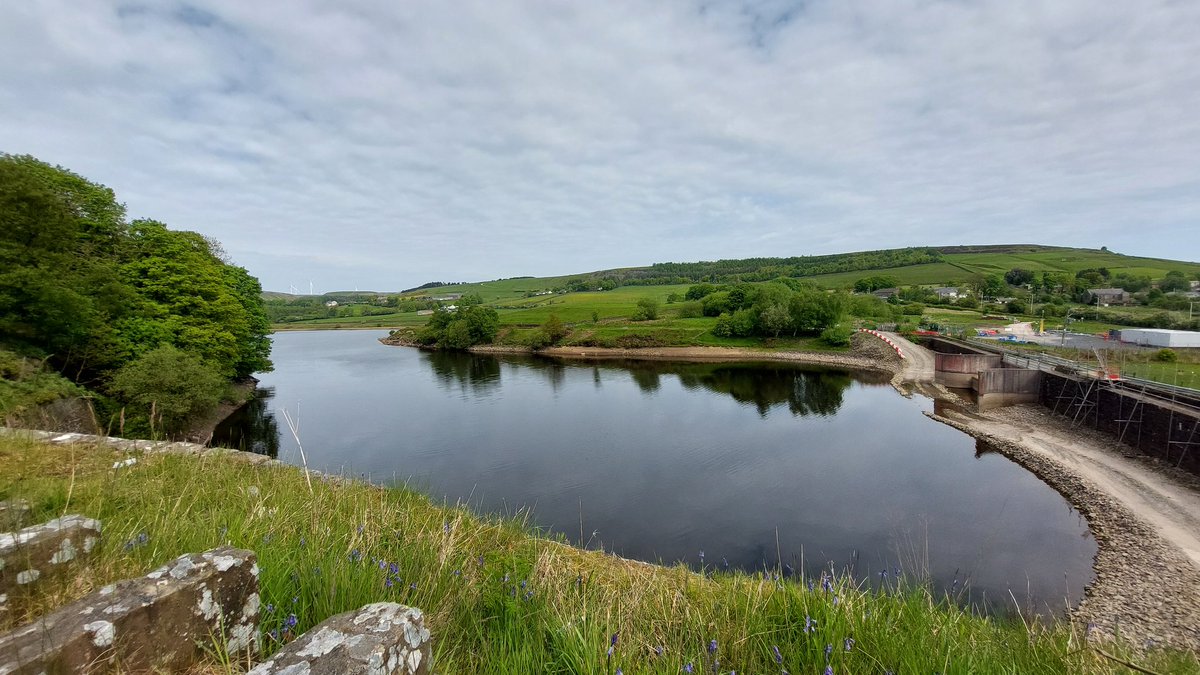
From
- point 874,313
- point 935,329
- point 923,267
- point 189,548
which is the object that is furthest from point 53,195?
point 923,267

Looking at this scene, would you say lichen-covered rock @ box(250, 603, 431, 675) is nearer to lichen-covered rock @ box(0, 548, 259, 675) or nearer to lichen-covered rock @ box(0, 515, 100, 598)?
lichen-covered rock @ box(0, 548, 259, 675)

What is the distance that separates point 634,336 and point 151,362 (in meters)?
60.6

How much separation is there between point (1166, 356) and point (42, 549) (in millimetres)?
58052

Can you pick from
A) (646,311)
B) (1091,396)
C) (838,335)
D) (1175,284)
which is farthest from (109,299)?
(1175,284)

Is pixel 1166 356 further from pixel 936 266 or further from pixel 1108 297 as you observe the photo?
pixel 936 266

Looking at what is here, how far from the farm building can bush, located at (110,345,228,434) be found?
78872 mm

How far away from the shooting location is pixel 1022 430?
96.1ft

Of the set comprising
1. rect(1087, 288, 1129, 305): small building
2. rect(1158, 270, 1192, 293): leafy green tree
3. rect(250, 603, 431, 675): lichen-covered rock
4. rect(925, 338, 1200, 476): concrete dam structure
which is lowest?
rect(925, 338, 1200, 476): concrete dam structure

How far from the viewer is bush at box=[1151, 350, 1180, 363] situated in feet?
120

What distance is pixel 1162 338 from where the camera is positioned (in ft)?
157

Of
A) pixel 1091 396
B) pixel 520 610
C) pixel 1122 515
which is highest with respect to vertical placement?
pixel 520 610

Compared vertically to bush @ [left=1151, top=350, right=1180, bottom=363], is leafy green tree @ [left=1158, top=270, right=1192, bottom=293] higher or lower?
higher

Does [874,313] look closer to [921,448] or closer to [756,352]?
[756,352]

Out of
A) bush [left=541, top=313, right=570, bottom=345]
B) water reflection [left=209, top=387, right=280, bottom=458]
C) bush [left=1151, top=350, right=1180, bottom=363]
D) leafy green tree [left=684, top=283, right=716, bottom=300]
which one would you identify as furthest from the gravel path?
leafy green tree [left=684, top=283, right=716, bottom=300]
